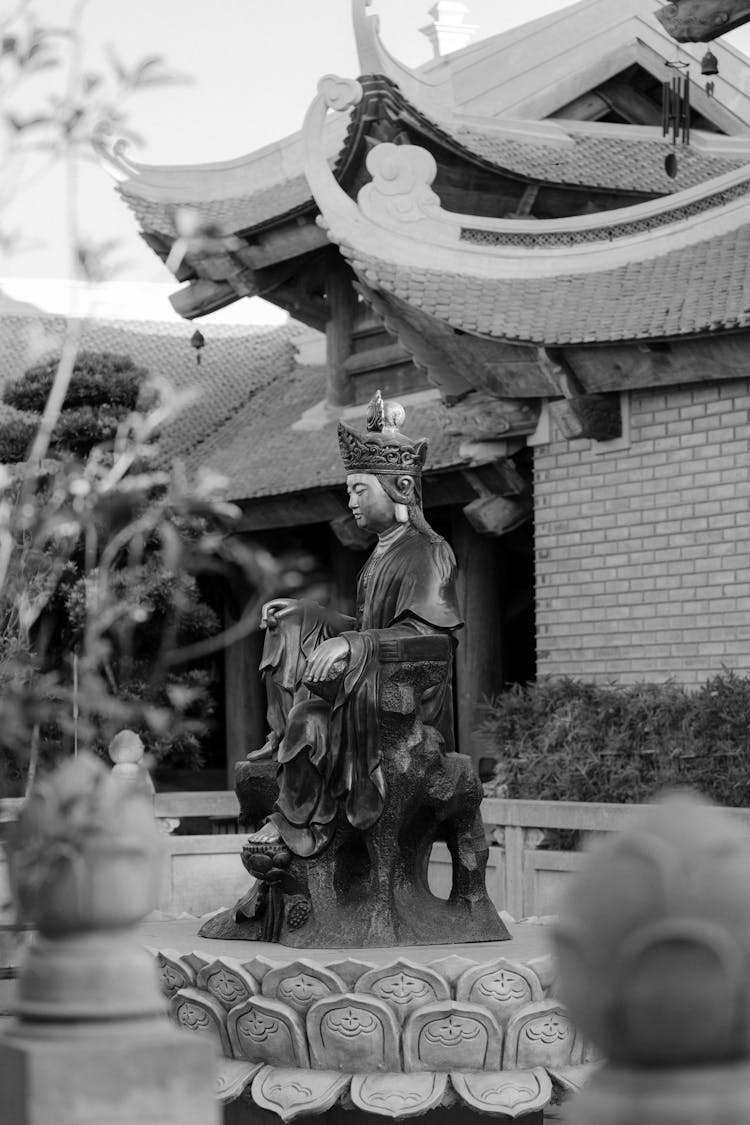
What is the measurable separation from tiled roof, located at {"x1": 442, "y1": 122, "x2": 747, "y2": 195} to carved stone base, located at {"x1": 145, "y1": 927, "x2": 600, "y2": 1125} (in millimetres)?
9622

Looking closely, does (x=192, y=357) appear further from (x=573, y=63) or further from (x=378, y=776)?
(x=378, y=776)

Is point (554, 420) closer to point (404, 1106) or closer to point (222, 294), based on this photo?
point (222, 294)

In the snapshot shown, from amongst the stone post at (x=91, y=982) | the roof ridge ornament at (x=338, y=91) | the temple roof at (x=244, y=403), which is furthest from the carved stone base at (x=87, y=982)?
the roof ridge ornament at (x=338, y=91)

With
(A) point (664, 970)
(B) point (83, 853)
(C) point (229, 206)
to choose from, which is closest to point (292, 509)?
(C) point (229, 206)

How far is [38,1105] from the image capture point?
2482 mm

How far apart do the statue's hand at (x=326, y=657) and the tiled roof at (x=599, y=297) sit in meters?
5.16

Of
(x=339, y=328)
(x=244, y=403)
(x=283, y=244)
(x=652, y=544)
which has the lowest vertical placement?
(x=652, y=544)

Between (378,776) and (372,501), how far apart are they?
95cm

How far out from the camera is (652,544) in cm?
1162

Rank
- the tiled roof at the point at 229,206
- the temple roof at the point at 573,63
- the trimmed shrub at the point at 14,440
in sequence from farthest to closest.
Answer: the temple roof at the point at 573,63
the tiled roof at the point at 229,206
the trimmed shrub at the point at 14,440

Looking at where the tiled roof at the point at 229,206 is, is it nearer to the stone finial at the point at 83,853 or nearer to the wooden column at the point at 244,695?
the wooden column at the point at 244,695

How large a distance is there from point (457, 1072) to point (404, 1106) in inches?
7.3

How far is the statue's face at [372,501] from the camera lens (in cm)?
619

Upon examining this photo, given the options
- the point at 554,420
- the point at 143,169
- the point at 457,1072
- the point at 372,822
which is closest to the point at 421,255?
the point at 554,420
